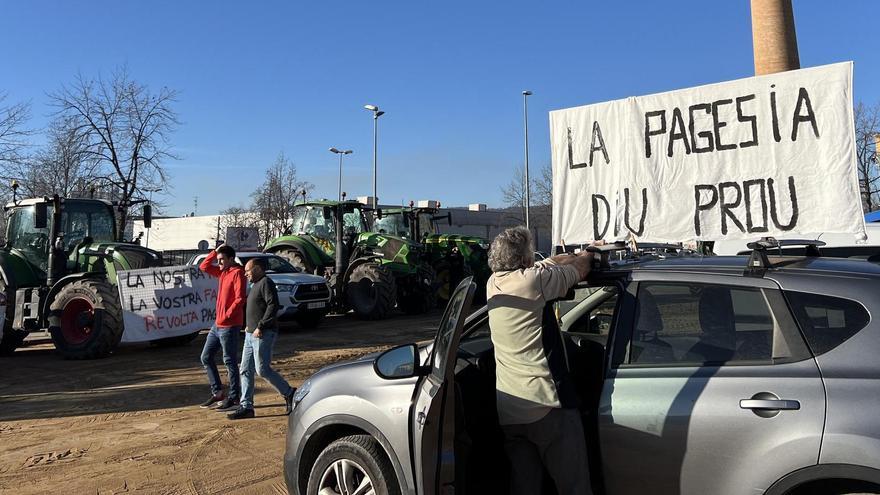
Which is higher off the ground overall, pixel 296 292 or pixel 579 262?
pixel 579 262

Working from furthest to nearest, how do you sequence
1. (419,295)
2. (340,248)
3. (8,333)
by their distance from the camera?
1. (419,295)
2. (340,248)
3. (8,333)

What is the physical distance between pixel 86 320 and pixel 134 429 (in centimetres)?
553

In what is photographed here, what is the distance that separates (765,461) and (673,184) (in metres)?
2.56

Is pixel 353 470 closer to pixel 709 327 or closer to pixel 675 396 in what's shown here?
pixel 675 396

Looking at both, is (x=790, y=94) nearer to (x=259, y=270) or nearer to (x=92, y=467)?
(x=259, y=270)

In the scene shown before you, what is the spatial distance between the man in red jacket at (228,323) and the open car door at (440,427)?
14.9 feet

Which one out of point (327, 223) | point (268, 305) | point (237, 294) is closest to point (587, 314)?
point (268, 305)

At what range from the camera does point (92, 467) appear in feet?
18.1

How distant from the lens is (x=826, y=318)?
8.68ft

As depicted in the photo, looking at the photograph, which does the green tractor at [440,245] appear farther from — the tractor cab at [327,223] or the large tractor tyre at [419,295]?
the tractor cab at [327,223]

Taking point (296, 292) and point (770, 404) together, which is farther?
point (296, 292)

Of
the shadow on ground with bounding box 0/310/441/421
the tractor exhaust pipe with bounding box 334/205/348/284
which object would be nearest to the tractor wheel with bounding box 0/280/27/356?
the shadow on ground with bounding box 0/310/441/421

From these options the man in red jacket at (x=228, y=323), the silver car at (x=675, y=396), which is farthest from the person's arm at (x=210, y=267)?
the silver car at (x=675, y=396)

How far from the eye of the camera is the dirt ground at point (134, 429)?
5.18 m
